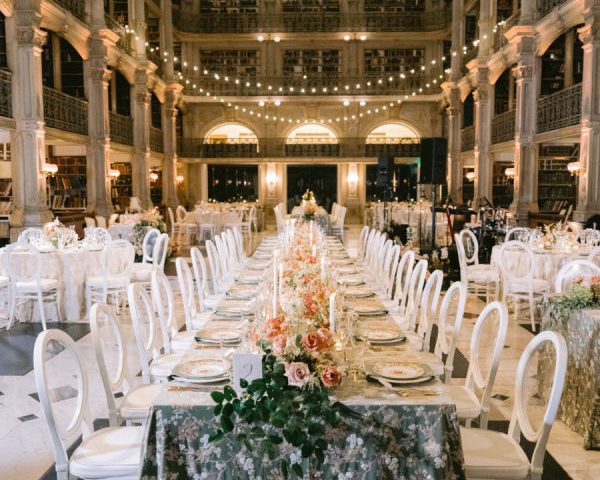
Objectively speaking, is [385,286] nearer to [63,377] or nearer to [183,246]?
[63,377]

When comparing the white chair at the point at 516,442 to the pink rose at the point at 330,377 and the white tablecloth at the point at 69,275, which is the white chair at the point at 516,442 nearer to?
the pink rose at the point at 330,377

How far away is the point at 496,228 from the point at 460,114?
9220 mm

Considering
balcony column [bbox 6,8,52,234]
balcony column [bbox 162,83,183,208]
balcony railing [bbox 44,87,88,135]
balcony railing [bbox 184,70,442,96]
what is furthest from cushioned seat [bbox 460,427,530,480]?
balcony railing [bbox 184,70,442,96]

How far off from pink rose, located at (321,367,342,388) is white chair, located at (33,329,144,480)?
81 centimetres

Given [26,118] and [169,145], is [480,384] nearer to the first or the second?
[26,118]

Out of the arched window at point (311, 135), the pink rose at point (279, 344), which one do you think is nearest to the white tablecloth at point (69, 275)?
the pink rose at point (279, 344)

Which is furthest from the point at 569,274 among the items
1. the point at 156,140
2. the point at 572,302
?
the point at 156,140

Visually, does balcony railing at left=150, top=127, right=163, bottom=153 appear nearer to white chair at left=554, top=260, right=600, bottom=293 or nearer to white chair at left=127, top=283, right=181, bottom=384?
white chair at left=554, top=260, right=600, bottom=293

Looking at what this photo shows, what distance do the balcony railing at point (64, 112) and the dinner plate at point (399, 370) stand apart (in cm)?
1069

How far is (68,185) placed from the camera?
16.3 meters

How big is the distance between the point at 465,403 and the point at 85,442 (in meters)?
1.81

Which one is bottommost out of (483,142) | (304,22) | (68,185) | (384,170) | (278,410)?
(278,410)

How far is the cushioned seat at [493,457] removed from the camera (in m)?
2.42

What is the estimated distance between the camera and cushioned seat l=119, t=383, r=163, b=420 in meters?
2.91
